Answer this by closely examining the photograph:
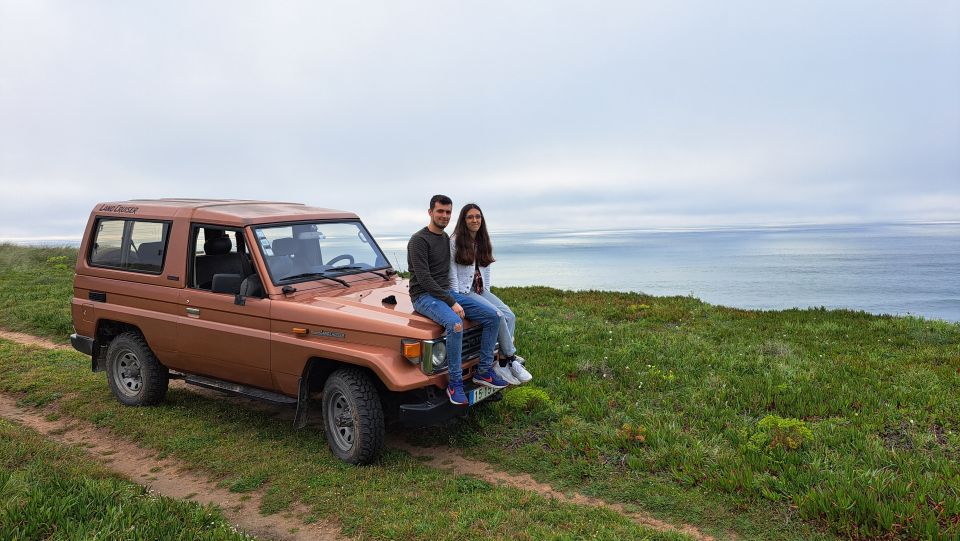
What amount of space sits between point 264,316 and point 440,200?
2167mm

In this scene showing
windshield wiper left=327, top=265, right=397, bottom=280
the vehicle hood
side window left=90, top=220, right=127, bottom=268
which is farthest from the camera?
side window left=90, top=220, right=127, bottom=268

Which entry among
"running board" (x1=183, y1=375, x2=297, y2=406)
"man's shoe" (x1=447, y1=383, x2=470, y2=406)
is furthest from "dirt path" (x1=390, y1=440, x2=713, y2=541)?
"running board" (x1=183, y1=375, x2=297, y2=406)

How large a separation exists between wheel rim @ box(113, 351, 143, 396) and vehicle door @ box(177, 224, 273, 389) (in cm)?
117

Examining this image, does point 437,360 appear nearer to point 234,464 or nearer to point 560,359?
point 234,464

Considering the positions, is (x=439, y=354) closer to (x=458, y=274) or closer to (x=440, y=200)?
(x=458, y=274)

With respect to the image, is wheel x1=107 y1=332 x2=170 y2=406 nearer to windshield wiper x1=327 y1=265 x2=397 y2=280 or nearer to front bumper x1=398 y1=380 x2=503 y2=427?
windshield wiper x1=327 y1=265 x2=397 y2=280

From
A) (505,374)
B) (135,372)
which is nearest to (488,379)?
(505,374)

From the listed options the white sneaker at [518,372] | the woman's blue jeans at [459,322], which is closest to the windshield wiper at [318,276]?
the woman's blue jeans at [459,322]

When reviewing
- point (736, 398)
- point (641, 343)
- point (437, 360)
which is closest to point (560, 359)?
point (641, 343)

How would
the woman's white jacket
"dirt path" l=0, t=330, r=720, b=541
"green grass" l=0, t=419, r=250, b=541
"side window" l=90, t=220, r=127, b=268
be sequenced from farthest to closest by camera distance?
1. "side window" l=90, t=220, r=127, b=268
2. the woman's white jacket
3. "dirt path" l=0, t=330, r=720, b=541
4. "green grass" l=0, t=419, r=250, b=541

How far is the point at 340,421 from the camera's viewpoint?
5.91 m

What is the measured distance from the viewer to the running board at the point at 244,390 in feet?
20.2

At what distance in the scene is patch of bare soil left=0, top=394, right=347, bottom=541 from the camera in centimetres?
475

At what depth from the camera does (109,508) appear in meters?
4.27
